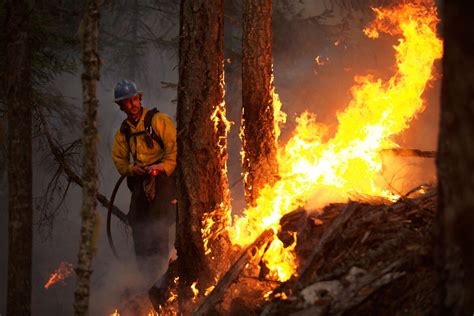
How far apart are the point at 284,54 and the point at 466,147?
1676 centimetres

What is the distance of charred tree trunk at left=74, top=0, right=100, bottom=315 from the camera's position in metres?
4.88

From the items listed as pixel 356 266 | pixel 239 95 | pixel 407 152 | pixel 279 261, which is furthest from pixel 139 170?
pixel 239 95

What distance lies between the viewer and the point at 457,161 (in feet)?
9.92

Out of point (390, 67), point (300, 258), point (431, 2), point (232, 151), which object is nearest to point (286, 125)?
point (232, 151)

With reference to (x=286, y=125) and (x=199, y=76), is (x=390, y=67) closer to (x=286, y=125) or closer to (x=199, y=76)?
(x=286, y=125)

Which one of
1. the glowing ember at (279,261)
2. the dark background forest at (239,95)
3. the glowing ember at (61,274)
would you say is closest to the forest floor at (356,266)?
the glowing ember at (279,261)

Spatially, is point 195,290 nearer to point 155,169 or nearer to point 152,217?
point 152,217

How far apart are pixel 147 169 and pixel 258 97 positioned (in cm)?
194

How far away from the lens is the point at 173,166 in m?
7.66

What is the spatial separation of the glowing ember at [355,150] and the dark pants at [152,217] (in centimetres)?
A: 144

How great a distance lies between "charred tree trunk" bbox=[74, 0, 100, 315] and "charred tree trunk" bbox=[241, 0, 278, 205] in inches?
111

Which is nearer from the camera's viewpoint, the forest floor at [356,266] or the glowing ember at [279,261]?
the forest floor at [356,266]

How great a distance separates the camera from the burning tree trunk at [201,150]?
6.45 m

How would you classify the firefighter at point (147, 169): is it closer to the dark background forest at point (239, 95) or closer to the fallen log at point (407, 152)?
the fallen log at point (407, 152)
